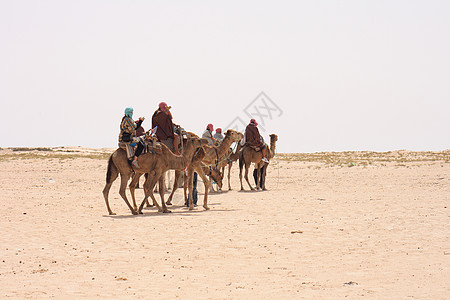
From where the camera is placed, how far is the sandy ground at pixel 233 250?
27.2 ft

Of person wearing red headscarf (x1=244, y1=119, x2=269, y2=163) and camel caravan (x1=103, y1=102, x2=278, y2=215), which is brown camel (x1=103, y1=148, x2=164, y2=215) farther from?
person wearing red headscarf (x1=244, y1=119, x2=269, y2=163)

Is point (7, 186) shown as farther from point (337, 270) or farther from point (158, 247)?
point (337, 270)

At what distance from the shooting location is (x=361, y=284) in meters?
8.28

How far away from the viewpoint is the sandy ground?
8.28 m

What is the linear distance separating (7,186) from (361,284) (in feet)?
73.4

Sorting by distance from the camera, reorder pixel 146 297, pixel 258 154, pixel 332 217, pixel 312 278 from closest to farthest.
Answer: pixel 146 297, pixel 312 278, pixel 332 217, pixel 258 154

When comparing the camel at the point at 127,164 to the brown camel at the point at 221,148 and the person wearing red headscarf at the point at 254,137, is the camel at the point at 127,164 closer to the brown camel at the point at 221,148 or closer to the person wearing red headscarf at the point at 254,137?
the brown camel at the point at 221,148

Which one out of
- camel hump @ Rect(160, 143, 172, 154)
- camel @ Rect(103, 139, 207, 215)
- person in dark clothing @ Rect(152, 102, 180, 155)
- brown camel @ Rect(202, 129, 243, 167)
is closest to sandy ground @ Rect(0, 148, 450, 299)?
camel @ Rect(103, 139, 207, 215)

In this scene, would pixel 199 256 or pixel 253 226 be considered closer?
pixel 199 256

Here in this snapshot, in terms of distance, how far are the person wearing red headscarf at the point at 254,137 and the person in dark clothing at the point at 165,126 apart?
28.0 ft

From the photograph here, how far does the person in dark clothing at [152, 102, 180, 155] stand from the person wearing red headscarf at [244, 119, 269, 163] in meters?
8.54

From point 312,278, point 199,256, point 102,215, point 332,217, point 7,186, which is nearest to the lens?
point 312,278

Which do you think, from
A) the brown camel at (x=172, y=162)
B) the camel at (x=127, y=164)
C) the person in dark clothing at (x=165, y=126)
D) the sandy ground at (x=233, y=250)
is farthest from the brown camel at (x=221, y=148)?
the camel at (x=127, y=164)

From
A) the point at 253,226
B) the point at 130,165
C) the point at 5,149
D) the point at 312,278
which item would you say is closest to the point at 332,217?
the point at 253,226
